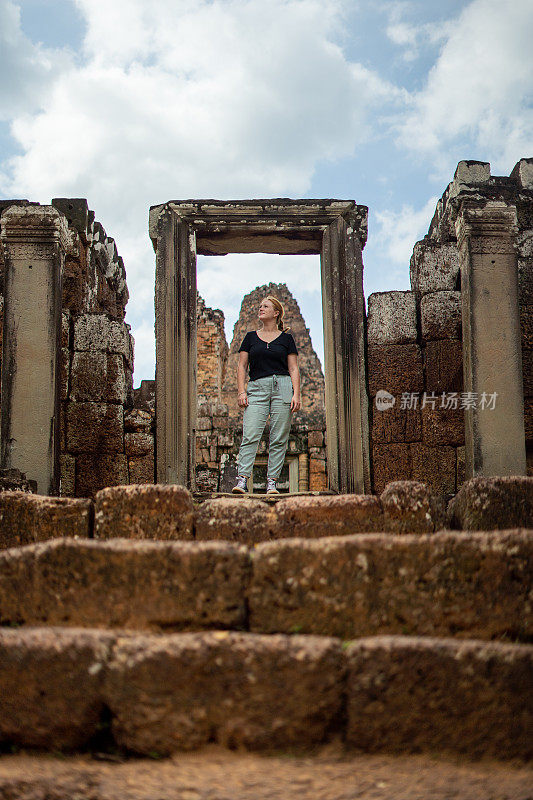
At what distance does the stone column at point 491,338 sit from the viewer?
596 cm

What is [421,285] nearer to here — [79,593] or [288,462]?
[79,593]

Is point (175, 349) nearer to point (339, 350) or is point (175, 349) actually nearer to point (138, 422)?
point (138, 422)

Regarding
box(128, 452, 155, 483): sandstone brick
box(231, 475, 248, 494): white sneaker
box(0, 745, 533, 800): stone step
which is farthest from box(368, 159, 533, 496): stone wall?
box(0, 745, 533, 800): stone step

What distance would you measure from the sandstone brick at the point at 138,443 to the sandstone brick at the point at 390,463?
2011 mm

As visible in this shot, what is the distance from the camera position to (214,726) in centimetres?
240

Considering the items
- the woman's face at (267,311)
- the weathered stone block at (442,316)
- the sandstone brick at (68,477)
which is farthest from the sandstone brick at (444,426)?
the sandstone brick at (68,477)

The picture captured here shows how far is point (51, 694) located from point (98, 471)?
164 inches

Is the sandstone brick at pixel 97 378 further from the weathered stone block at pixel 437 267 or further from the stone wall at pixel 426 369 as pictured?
the weathered stone block at pixel 437 267

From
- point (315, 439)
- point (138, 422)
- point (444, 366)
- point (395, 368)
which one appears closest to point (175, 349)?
point (138, 422)

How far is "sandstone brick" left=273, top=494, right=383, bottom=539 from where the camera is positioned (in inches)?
144

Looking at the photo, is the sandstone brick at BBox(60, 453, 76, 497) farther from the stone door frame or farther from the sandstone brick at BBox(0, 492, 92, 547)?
the sandstone brick at BBox(0, 492, 92, 547)

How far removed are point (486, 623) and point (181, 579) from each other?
113 centimetres

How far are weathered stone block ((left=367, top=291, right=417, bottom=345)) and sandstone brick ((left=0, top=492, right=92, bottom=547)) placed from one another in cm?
371

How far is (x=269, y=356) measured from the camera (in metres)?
6.46
